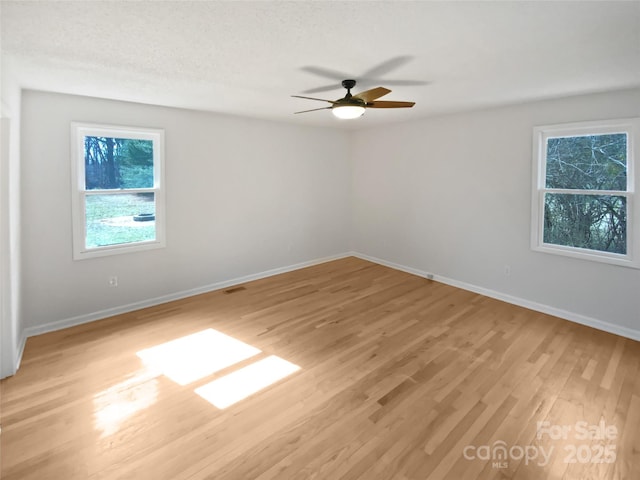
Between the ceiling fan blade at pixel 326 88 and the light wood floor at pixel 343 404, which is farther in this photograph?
the ceiling fan blade at pixel 326 88

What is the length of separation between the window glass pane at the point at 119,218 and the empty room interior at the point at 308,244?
0.08 ft

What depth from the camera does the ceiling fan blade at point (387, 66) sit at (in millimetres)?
2426

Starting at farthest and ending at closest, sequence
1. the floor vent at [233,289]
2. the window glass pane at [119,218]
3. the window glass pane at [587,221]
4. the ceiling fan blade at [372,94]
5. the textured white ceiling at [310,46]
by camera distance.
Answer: the floor vent at [233,289] < the window glass pane at [119,218] < the window glass pane at [587,221] < the ceiling fan blade at [372,94] < the textured white ceiling at [310,46]

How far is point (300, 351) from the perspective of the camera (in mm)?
3121

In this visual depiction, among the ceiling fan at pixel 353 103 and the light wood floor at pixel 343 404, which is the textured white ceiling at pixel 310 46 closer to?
the ceiling fan at pixel 353 103

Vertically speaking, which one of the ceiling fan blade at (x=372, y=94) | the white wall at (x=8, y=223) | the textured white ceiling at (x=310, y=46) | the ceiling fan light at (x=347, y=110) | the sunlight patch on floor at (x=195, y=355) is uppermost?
the textured white ceiling at (x=310, y=46)

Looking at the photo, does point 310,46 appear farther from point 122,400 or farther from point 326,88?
point 122,400

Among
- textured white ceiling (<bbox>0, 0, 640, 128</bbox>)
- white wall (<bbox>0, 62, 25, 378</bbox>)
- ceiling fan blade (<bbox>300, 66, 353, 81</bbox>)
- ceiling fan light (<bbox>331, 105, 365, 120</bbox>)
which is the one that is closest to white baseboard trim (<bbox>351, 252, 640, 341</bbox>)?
textured white ceiling (<bbox>0, 0, 640, 128</bbox>)

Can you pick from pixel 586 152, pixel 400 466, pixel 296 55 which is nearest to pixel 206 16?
pixel 296 55

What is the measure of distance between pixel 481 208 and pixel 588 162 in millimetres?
1244

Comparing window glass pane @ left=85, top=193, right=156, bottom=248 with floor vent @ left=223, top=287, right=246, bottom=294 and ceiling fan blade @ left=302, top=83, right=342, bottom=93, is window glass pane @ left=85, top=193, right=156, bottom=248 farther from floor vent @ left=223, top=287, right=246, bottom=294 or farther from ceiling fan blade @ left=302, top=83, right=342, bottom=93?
ceiling fan blade @ left=302, top=83, right=342, bottom=93

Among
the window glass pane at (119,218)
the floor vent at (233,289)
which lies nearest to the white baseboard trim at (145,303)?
the floor vent at (233,289)

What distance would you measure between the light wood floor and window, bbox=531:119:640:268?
3.03 feet

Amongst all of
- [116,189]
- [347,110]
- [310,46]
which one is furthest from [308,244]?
[310,46]
